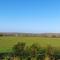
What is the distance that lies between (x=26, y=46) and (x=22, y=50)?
40 centimetres

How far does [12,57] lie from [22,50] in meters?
2.18

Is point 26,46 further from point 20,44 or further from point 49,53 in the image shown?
Result: point 49,53

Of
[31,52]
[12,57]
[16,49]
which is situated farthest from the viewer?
[16,49]

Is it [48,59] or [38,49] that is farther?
[38,49]

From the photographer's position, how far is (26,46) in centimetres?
1652

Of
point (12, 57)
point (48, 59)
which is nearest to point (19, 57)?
point (12, 57)

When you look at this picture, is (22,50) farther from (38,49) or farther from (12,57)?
(12,57)

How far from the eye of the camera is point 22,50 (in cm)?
1628

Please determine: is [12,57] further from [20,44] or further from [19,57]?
[20,44]

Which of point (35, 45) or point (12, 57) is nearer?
point (12, 57)

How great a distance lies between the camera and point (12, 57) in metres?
14.2

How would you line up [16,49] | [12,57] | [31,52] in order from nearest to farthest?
[12,57], [31,52], [16,49]

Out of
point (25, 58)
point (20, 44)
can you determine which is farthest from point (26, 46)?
point (25, 58)

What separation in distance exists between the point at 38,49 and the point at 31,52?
0.90 meters
